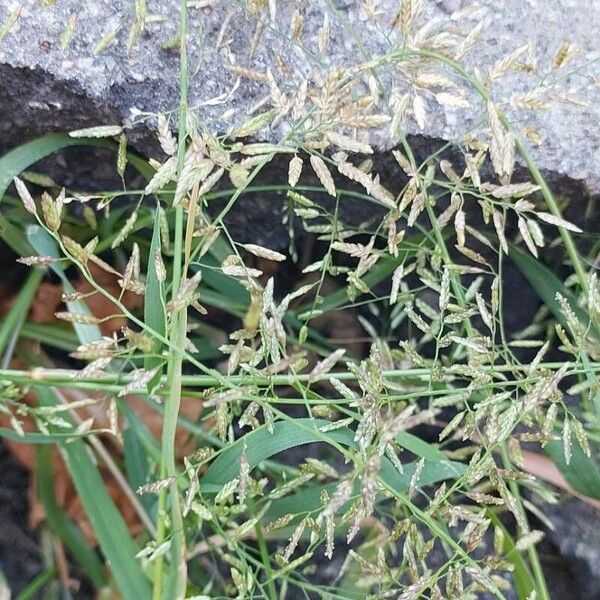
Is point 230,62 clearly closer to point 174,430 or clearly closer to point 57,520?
point 174,430

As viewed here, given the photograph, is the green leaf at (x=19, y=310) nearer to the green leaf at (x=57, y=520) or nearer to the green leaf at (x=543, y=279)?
the green leaf at (x=57, y=520)

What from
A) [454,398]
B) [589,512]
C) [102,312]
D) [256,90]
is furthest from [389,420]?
[102,312]

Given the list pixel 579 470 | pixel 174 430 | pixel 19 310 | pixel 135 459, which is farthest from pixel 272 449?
pixel 19 310

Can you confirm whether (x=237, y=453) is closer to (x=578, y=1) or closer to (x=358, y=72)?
(x=358, y=72)

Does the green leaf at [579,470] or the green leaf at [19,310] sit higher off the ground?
the green leaf at [19,310]

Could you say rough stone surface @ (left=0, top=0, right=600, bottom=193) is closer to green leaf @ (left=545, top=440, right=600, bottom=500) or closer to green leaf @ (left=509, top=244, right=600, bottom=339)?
green leaf @ (left=509, top=244, right=600, bottom=339)

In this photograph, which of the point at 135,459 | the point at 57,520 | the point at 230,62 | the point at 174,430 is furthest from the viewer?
the point at 57,520

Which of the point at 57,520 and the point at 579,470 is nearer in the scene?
the point at 579,470

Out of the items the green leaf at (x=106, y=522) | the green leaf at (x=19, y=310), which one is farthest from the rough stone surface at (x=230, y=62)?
the green leaf at (x=106, y=522)

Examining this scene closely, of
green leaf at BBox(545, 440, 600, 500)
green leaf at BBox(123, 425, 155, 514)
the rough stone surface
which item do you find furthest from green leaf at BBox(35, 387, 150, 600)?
green leaf at BBox(545, 440, 600, 500)
